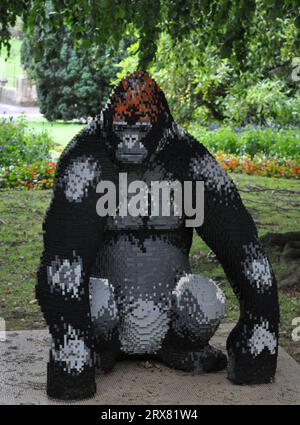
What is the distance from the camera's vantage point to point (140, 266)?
373 cm

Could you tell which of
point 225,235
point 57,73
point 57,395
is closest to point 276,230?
point 225,235

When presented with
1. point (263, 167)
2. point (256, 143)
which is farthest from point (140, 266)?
point (256, 143)

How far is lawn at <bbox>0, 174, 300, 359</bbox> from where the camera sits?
557 centimetres

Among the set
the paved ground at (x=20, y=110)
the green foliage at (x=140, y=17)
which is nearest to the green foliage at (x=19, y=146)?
the green foliage at (x=140, y=17)

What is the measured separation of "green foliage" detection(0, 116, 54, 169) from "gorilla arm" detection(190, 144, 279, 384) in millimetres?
7668

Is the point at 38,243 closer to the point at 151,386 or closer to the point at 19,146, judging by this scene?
the point at 19,146

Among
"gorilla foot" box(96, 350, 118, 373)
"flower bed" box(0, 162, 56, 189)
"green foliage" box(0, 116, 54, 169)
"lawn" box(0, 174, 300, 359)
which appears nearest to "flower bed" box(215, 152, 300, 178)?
"lawn" box(0, 174, 300, 359)

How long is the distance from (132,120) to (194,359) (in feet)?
3.91

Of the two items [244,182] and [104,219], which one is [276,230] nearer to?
[244,182]

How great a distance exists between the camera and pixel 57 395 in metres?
3.48

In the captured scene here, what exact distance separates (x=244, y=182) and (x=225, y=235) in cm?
696

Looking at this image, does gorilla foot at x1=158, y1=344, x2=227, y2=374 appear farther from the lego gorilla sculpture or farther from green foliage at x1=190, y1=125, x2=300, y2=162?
green foliage at x1=190, y1=125, x2=300, y2=162

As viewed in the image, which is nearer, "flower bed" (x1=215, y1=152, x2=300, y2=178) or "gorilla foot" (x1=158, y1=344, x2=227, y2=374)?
"gorilla foot" (x1=158, y1=344, x2=227, y2=374)

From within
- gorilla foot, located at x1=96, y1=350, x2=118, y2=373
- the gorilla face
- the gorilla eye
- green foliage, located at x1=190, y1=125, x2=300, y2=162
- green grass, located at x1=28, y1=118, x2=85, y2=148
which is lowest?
green grass, located at x1=28, y1=118, x2=85, y2=148
